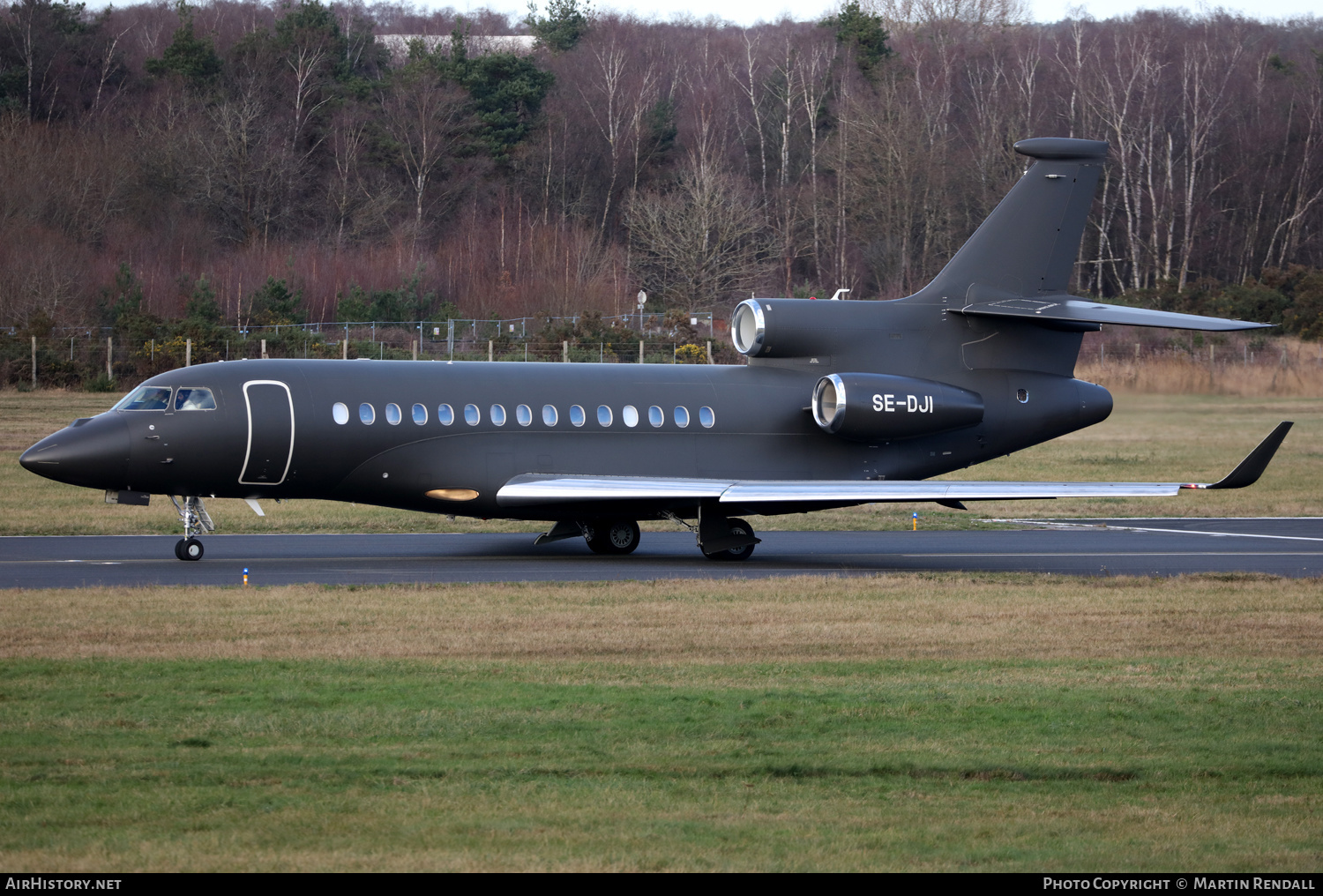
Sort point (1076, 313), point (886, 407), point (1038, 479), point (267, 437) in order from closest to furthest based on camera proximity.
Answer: point (267, 437) → point (886, 407) → point (1076, 313) → point (1038, 479)

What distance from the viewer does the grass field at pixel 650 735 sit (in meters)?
7.55

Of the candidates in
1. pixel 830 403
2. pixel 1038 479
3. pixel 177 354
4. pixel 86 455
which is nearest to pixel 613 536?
pixel 830 403

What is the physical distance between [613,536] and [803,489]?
3.85 meters

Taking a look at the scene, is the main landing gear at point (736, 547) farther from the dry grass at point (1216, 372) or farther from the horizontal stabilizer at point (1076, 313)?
the dry grass at point (1216, 372)

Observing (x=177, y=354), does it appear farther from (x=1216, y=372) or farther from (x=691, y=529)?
(x=1216, y=372)

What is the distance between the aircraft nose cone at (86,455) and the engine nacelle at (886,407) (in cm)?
1108

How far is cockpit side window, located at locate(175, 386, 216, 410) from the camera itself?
20.5 meters

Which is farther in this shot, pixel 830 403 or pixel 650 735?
pixel 830 403

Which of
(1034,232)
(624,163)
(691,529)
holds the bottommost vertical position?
(691,529)

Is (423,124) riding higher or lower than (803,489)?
higher

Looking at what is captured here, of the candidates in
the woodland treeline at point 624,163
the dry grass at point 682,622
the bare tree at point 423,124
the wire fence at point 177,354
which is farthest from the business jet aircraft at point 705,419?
the bare tree at point 423,124

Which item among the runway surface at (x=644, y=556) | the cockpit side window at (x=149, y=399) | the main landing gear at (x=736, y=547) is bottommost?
the runway surface at (x=644, y=556)

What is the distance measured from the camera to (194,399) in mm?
20609

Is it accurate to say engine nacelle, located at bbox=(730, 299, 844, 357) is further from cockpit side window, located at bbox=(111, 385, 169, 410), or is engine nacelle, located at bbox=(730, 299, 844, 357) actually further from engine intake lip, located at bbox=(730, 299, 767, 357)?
cockpit side window, located at bbox=(111, 385, 169, 410)
